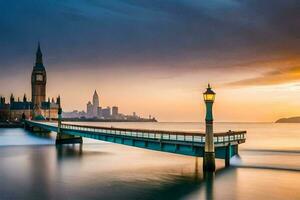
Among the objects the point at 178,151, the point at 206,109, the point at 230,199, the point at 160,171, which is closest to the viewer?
the point at 230,199

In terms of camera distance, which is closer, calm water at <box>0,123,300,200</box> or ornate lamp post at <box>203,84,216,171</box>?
calm water at <box>0,123,300,200</box>

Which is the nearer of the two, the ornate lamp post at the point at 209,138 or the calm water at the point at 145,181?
the calm water at the point at 145,181

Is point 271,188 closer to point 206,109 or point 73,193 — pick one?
point 206,109

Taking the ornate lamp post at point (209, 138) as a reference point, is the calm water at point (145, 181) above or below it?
below

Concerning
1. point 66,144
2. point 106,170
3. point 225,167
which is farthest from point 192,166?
point 66,144

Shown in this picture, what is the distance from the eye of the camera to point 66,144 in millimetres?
77750

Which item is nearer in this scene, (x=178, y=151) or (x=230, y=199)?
(x=230, y=199)

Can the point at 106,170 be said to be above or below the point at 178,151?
below

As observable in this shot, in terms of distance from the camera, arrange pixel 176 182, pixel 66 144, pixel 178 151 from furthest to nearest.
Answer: pixel 66 144 → pixel 178 151 → pixel 176 182

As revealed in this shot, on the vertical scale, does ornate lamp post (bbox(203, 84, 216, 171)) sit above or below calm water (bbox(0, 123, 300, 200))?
above

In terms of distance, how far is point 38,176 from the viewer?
3769 cm

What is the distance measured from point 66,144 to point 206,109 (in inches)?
1944

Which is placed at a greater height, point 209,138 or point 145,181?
point 209,138

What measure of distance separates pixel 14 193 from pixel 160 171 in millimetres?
15862
